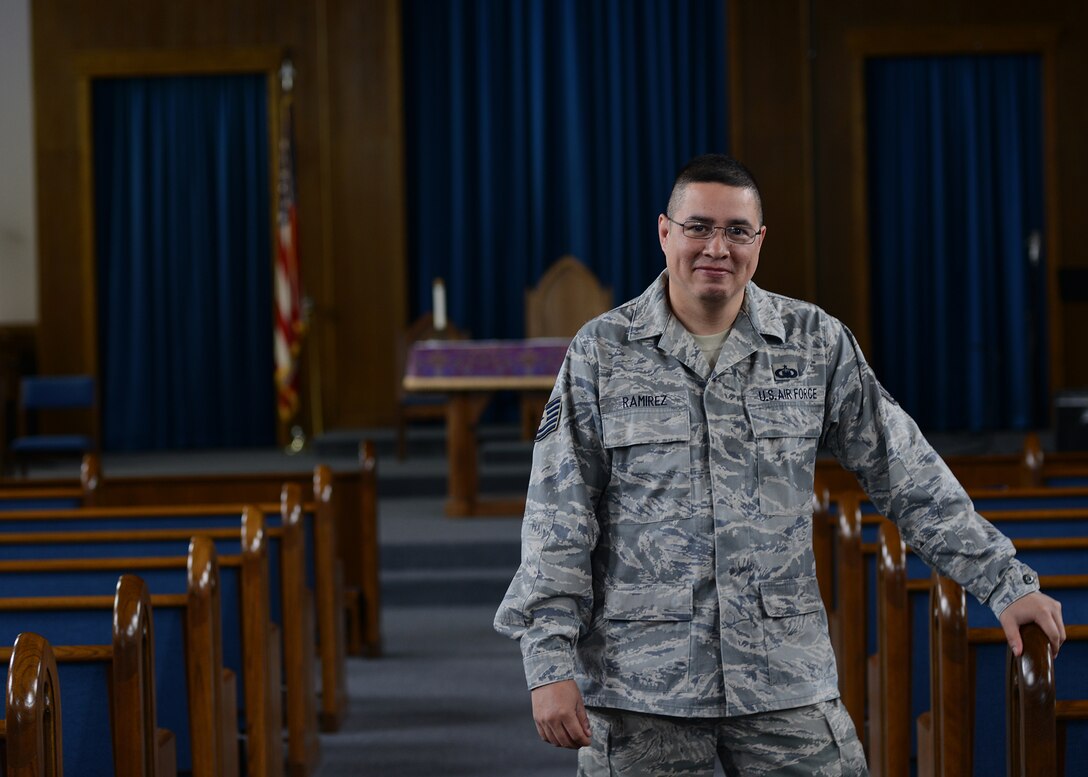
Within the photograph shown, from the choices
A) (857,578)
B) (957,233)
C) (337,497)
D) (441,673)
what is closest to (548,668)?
(857,578)

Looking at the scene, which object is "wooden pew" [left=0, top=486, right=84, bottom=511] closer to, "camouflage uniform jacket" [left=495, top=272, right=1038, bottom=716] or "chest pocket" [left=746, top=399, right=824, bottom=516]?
"camouflage uniform jacket" [left=495, top=272, right=1038, bottom=716]

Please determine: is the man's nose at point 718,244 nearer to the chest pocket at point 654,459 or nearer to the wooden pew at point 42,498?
the chest pocket at point 654,459

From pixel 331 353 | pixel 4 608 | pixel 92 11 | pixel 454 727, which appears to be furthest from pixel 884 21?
pixel 4 608

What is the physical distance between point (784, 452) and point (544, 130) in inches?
328

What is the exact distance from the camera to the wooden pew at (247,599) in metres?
3.24

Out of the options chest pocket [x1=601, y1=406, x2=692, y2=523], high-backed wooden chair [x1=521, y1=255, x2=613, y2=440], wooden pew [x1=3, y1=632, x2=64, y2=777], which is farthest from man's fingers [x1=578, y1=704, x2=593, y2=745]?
high-backed wooden chair [x1=521, y1=255, x2=613, y2=440]

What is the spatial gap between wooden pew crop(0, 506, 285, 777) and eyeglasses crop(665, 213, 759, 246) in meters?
1.75

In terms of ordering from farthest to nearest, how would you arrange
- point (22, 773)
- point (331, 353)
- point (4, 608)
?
1. point (331, 353)
2. point (4, 608)
3. point (22, 773)

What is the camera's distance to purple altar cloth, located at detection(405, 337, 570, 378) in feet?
21.9

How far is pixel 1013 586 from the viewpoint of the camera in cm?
175

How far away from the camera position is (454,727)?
13.6 feet

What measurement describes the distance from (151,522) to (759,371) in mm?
2435

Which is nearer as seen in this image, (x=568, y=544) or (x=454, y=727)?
(x=568, y=544)

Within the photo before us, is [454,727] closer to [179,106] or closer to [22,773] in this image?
[22,773]
